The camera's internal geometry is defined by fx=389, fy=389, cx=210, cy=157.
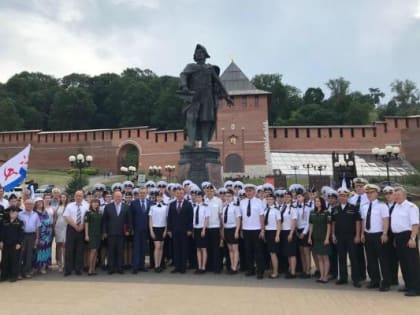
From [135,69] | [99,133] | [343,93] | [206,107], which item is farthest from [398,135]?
[135,69]

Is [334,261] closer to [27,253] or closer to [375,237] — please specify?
[375,237]

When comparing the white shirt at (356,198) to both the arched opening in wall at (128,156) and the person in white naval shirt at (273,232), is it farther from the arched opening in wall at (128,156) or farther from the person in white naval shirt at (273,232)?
the arched opening in wall at (128,156)

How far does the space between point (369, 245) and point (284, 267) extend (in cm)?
162

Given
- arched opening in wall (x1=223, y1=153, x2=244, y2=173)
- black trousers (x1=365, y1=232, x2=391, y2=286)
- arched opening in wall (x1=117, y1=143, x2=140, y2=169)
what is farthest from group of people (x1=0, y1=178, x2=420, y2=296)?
arched opening in wall (x1=117, y1=143, x2=140, y2=169)

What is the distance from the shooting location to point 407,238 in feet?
18.2

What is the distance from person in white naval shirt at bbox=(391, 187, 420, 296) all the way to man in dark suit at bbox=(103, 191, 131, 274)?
447 cm

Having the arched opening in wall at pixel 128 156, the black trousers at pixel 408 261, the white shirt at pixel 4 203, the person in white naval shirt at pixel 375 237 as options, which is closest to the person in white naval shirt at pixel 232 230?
the person in white naval shirt at pixel 375 237

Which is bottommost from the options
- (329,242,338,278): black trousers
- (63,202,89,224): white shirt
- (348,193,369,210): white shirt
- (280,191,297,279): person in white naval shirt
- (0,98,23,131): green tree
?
(329,242,338,278): black trousers

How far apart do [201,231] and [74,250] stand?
234cm

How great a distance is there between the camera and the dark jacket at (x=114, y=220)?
699cm

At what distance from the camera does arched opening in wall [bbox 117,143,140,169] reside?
143ft

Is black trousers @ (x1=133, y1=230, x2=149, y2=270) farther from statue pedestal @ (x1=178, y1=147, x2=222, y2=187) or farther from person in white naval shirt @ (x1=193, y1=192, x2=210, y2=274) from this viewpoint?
statue pedestal @ (x1=178, y1=147, x2=222, y2=187)

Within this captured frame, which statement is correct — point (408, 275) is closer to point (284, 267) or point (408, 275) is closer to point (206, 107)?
point (284, 267)

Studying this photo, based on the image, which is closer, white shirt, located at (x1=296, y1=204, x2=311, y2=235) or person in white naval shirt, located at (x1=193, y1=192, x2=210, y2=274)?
white shirt, located at (x1=296, y1=204, x2=311, y2=235)
